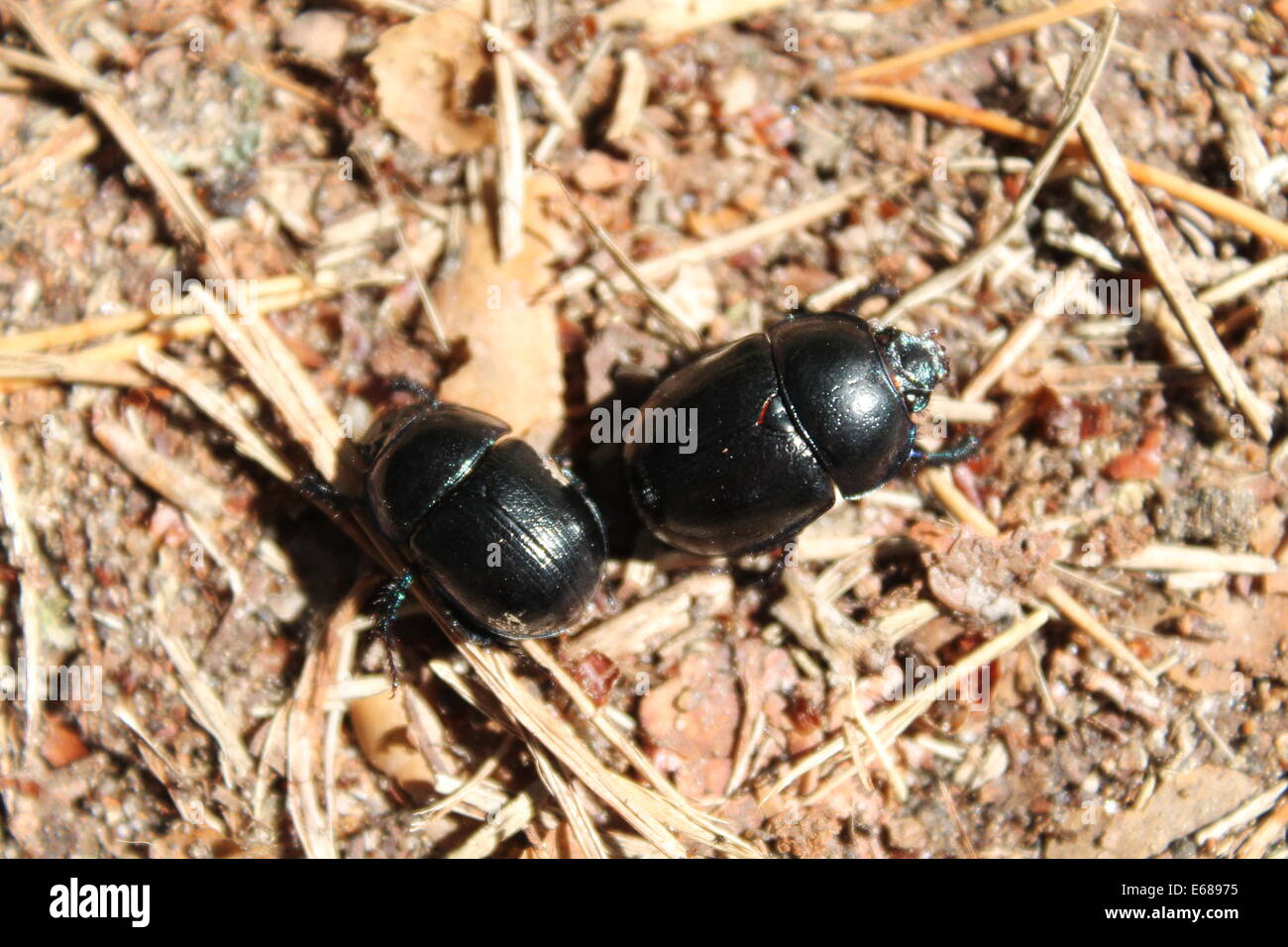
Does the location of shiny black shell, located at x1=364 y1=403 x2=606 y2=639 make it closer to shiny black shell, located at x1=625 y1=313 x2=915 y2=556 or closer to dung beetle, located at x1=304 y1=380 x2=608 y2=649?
dung beetle, located at x1=304 y1=380 x2=608 y2=649

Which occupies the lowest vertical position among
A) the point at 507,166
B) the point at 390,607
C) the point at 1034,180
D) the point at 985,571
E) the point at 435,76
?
the point at 390,607

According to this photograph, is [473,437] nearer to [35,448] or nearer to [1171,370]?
[35,448]

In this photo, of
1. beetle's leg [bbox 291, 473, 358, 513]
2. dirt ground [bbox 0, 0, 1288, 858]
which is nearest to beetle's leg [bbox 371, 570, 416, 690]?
dirt ground [bbox 0, 0, 1288, 858]

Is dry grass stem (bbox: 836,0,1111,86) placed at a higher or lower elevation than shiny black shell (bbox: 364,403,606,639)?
higher

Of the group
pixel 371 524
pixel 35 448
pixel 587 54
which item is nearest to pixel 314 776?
pixel 371 524

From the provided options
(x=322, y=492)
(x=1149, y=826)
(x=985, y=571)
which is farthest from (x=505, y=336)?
(x=1149, y=826)

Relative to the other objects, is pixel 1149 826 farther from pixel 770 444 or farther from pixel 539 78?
pixel 539 78
